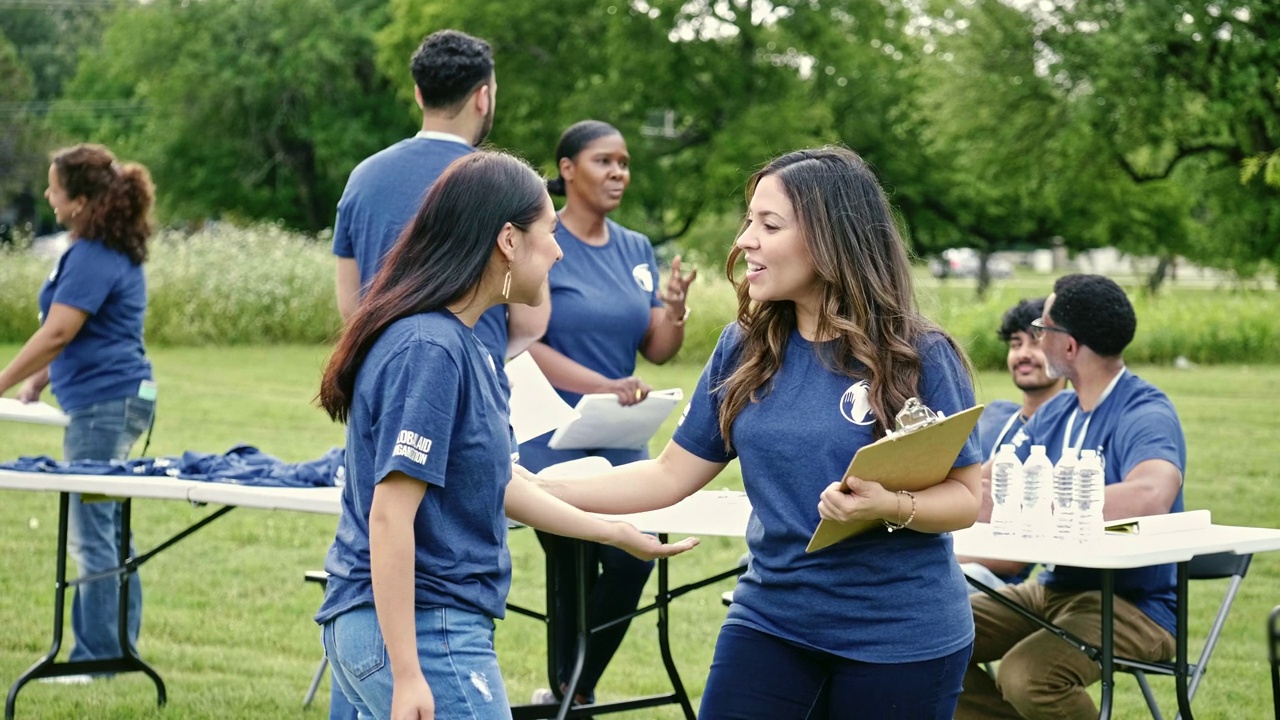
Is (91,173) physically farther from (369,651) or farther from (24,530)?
(24,530)

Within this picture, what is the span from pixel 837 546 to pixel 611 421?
72.6 inches

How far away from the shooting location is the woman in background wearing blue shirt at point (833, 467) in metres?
2.82

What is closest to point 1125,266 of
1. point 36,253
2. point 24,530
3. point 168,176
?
point 168,176

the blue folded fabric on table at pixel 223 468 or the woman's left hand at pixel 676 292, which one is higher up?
the woman's left hand at pixel 676 292

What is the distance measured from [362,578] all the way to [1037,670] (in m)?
2.47

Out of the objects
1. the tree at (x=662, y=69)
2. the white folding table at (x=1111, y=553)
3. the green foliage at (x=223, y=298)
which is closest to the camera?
the white folding table at (x=1111, y=553)

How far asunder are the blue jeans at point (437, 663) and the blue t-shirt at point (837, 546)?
63 cm

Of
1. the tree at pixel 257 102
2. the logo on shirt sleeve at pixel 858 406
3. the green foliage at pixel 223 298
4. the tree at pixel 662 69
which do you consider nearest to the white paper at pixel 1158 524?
the logo on shirt sleeve at pixel 858 406

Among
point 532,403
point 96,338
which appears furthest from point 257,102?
point 532,403

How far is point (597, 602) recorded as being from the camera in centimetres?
513

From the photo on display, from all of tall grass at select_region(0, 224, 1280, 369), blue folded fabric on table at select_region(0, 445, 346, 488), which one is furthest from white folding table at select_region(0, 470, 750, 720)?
tall grass at select_region(0, 224, 1280, 369)

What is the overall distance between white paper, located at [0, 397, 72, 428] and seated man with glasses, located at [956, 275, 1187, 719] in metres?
3.49

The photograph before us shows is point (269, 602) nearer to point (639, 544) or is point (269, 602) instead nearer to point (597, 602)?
point (597, 602)

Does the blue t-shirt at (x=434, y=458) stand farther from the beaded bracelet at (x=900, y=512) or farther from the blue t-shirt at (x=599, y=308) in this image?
→ the blue t-shirt at (x=599, y=308)
